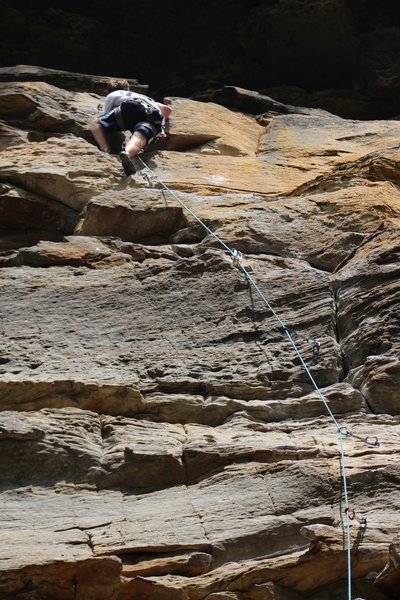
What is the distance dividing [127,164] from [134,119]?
1.02 metres

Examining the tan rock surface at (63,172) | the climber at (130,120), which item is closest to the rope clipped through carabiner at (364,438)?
the tan rock surface at (63,172)

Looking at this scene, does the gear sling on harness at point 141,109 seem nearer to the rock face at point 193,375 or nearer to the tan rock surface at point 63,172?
the rock face at point 193,375

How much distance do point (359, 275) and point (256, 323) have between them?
36.9 inches

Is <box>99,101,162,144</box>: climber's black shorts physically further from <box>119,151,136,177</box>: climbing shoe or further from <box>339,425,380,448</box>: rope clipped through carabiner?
<box>339,425,380,448</box>: rope clipped through carabiner

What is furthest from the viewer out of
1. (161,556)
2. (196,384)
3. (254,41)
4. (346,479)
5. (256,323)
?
(254,41)

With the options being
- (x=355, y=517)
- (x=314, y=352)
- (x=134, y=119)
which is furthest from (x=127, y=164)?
(x=355, y=517)

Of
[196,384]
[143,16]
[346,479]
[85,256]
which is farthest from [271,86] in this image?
[346,479]

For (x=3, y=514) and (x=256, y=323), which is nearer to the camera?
(x=3, y=514)

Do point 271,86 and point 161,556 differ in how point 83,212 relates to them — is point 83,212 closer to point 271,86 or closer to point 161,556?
point 161,556

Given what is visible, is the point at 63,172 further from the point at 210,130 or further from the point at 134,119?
the point at 210,130

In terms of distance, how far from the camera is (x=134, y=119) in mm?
10539

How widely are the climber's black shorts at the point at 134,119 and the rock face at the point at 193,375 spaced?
0.40 meters

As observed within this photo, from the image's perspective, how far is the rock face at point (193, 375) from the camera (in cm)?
511

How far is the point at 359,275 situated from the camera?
7527mm
